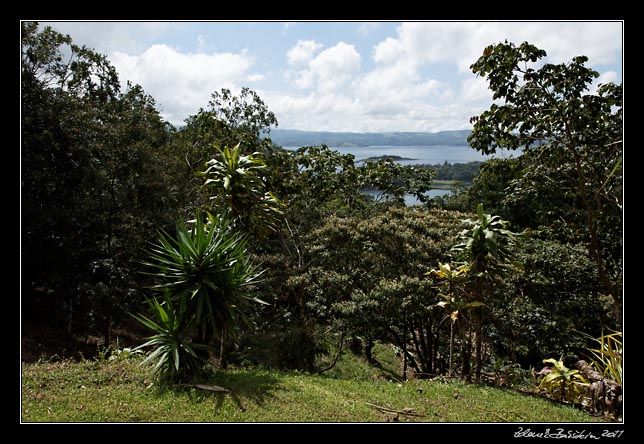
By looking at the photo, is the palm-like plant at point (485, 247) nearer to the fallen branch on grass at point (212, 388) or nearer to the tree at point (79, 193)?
the fallen branch on grass at point (212, 388)

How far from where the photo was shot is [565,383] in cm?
604

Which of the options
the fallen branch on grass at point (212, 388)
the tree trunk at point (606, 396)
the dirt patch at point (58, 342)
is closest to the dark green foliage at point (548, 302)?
the tree trunk at point (606, 396)

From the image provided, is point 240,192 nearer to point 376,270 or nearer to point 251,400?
point 251,400

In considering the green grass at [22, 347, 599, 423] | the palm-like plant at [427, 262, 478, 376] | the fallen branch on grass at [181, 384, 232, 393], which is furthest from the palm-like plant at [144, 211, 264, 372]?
the palm-like plant at [427, 262, 478, 376]

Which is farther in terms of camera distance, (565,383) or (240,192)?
(240,192)

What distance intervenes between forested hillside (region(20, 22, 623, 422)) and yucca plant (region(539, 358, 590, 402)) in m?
0.03

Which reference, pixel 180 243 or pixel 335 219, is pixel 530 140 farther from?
pixel 180 243

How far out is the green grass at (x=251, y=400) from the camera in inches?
177

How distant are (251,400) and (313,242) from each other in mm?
4958

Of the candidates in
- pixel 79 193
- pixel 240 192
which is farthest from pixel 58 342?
pixel 240 192

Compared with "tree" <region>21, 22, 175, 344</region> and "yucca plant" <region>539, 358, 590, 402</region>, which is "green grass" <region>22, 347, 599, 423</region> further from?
"tree" <region>21, 22, 175, 344</region>

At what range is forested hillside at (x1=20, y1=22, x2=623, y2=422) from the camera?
625 centimetres

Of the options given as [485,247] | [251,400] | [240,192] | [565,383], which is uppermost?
[240,192]
